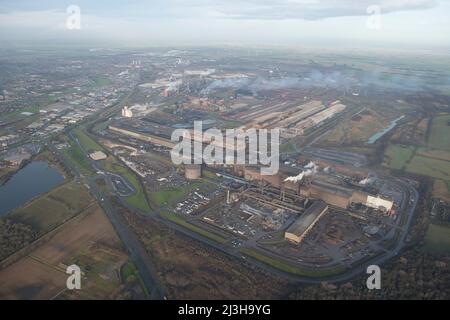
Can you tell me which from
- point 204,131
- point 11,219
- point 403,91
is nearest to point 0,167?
point 11,219

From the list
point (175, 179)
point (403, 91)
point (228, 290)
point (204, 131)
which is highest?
point (403, 91)

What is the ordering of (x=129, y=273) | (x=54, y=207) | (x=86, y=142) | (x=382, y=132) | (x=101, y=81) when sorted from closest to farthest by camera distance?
(x=129, y=273)
(x=54, y=207)
(x=86, y=142)
(x=382, y=132)
(x=101, y=81)

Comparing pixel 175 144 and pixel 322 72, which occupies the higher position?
pixel 322 72

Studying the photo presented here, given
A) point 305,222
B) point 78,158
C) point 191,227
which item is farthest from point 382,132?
point 78,158

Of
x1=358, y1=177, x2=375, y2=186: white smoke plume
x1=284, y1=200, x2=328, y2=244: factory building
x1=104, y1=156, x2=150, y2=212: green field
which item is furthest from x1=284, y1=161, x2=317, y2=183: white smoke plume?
x1=104, y1=156, x2=150, y2=212: green field

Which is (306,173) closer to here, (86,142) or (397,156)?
(397,156)
